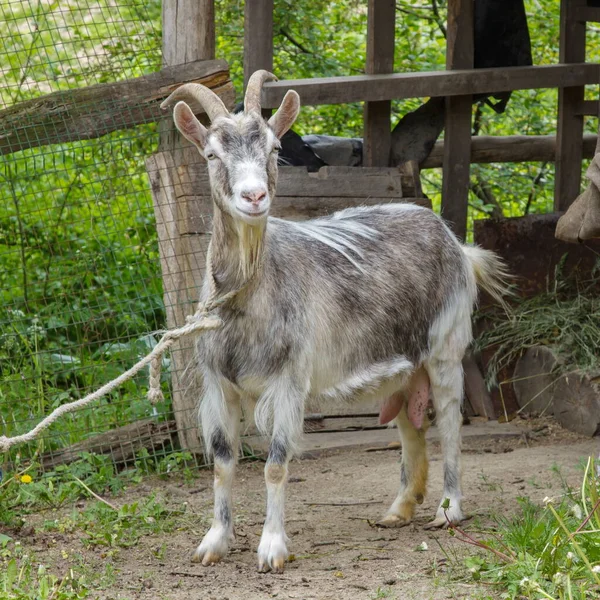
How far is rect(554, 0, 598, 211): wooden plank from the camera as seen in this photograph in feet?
23.5

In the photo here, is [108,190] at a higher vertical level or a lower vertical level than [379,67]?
lower

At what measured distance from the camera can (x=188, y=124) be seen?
4453mm

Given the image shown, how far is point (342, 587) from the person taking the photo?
410 centimetres

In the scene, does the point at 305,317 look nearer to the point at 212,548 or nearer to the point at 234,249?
the point at 234,249

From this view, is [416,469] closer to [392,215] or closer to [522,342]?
[392,215]

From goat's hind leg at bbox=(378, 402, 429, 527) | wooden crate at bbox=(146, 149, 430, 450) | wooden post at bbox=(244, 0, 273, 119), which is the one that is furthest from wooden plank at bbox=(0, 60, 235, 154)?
goat's hind leg at bbox=(378, 402, 429, 527)

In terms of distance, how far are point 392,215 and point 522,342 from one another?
6.28 feet

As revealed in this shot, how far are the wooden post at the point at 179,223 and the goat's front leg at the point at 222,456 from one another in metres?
1.43

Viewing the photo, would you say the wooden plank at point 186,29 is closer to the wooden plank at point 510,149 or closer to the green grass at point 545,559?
the wooden plank at point 510,149

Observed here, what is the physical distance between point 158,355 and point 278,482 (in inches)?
30.5

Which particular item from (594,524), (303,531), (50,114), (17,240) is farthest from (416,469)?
(17,240)

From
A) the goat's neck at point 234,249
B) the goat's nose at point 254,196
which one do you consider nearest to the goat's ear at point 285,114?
the goat's neck at point 234,249

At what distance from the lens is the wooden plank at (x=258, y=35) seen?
633cm

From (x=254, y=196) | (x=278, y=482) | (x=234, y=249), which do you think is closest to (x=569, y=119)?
(x=234, y=249)
